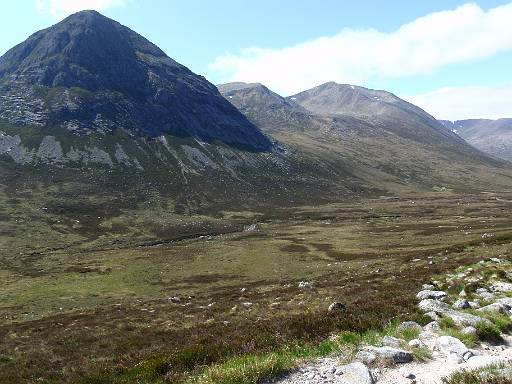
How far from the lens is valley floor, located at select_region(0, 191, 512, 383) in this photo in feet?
46.7

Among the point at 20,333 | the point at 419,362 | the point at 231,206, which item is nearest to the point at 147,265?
the point at 20,333

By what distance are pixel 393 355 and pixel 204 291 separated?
45.6 m

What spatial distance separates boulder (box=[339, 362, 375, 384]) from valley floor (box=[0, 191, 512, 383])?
2286 mm

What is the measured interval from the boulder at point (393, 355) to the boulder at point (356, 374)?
85cm

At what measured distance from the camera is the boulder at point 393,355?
1049 cm

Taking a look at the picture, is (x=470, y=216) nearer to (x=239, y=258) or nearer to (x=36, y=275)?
(x=239, y=258)

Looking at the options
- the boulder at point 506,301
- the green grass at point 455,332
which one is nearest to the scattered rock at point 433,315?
the green grass at point 455,332

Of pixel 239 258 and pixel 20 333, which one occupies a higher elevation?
pixel 20 333

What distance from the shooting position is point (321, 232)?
11206 centimetres

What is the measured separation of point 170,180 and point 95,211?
49756 millimetres

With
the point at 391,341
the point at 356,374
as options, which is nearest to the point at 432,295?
the point at 391,341

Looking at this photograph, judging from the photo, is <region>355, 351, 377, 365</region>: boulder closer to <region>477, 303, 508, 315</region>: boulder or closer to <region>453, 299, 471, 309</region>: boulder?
<region>477, 303, 508, 315</region>: boulder

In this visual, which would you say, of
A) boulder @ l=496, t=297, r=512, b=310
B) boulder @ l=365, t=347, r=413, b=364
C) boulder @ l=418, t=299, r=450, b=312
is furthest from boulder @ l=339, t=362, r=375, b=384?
boulder @ l=496, t=297, r=512, b=310

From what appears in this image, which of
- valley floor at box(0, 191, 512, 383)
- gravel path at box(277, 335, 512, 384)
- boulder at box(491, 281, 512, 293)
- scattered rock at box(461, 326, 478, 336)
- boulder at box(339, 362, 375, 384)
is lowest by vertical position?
valley floor at box(0, 191, 512, 383)
